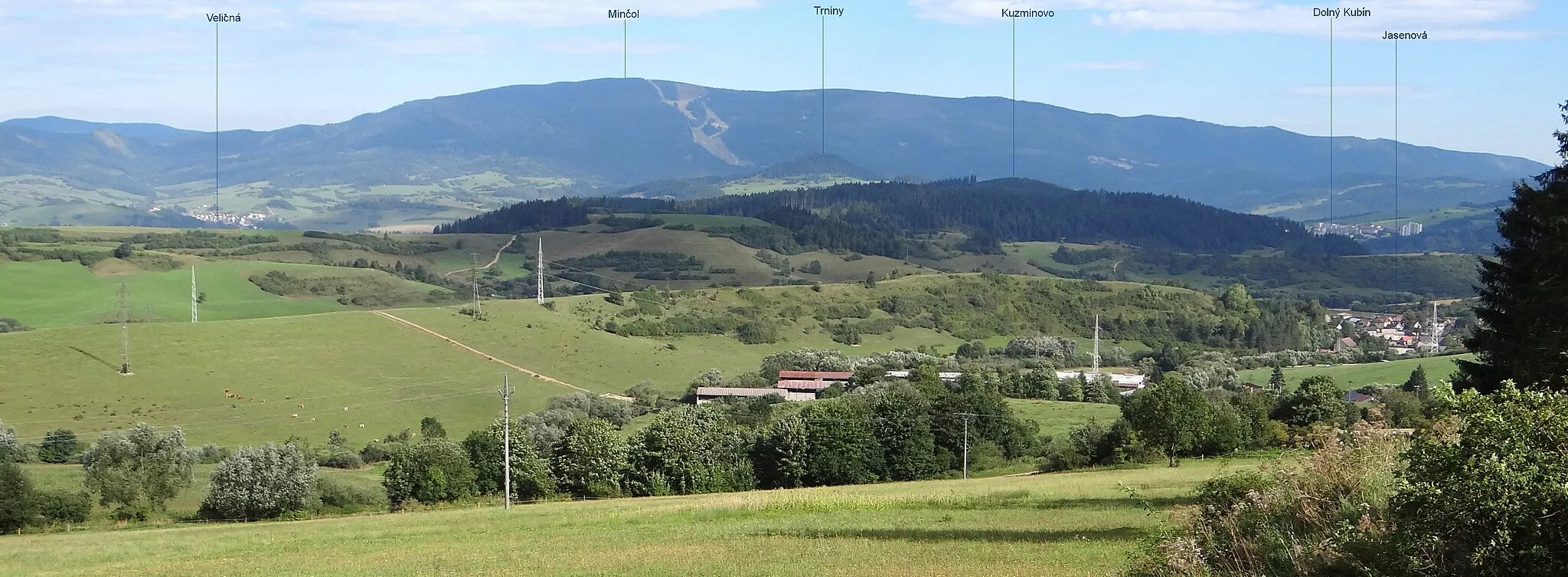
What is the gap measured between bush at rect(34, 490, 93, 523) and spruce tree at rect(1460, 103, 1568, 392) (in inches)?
2142

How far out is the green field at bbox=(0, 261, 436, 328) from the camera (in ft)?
511

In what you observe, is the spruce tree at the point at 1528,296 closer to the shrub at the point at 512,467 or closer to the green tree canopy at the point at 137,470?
the shrub at the point at 512,467

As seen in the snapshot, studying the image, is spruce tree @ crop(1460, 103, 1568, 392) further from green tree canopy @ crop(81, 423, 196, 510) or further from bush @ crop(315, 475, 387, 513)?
green tree canopy @ crop(81, 423, 196, 510)

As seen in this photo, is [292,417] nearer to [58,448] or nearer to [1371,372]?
[58,448]

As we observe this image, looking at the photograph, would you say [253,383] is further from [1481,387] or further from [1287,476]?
[1287,476]

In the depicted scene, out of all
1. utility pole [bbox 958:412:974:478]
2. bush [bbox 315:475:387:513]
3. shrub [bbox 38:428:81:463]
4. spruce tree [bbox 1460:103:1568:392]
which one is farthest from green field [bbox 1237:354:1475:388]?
shrub [bbox 38:428:81:463]

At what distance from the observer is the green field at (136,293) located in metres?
156

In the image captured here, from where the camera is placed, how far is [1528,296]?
2581 cm

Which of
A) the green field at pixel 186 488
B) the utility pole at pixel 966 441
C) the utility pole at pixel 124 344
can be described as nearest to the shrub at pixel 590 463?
the green field at pixel 186 488

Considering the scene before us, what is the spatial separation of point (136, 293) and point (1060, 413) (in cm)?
12688

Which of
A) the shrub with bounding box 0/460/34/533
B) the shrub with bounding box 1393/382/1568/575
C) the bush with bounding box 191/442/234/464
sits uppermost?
the shrub with bounding box 1393/382/1568/575

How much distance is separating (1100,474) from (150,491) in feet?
145

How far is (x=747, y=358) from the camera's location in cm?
15288

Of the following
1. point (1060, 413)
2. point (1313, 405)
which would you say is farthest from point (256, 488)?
point (1060, 413)
